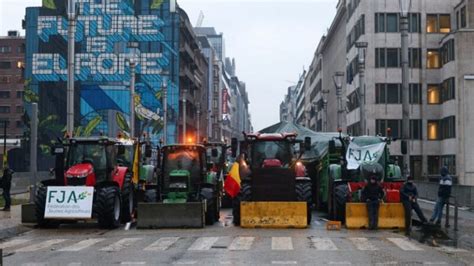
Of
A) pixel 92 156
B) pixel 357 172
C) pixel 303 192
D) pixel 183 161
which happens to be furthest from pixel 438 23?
pixel 92 156

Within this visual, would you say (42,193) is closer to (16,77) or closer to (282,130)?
(282,130)

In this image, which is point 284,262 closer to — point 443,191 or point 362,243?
point 362,243

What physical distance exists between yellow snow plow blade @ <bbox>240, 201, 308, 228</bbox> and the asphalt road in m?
0.63

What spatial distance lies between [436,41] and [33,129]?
50.7 metres

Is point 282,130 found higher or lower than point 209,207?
higher

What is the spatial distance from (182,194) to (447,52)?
158 feet

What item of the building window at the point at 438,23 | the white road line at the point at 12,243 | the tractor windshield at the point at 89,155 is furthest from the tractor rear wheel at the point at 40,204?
the building window at the point at 438,23

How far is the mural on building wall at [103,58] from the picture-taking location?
95.2m

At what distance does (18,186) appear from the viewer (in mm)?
52375

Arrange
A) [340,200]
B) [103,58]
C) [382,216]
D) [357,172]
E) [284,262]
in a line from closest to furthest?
[284,262] → [382,216] → [340,200] → [357,172] → [103,58]

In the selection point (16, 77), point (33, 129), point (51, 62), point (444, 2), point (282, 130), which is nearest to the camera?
point (33, 129)

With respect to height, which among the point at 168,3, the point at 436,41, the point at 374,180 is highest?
the point at 168,3

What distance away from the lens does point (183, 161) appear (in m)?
23.5

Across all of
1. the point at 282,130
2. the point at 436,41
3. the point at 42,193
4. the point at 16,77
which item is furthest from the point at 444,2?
the point at 16,77
